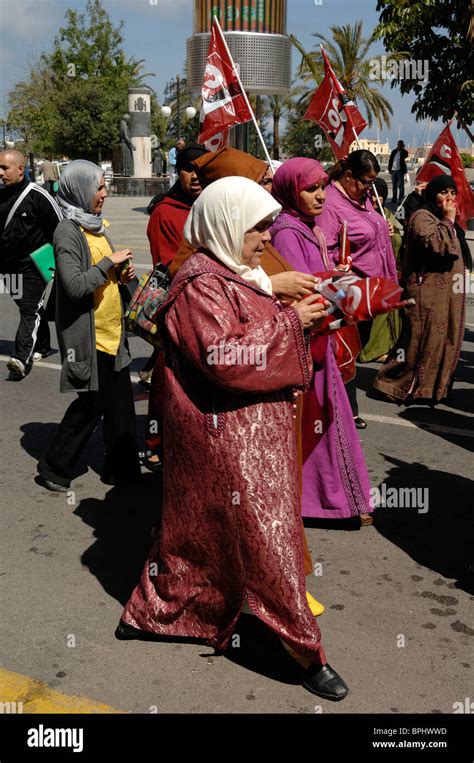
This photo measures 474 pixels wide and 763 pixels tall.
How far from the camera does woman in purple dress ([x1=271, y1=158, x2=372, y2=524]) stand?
4.55 meters

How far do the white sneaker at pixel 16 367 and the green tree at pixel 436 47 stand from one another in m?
8.60

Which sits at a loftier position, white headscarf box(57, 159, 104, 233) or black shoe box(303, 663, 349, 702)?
white headscarf box(57, 159, 104, 233)

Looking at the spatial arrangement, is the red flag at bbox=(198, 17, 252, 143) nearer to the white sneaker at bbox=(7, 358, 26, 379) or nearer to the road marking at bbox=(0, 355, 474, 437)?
the white sneaker at bbox=(7, 358, 26, 379)

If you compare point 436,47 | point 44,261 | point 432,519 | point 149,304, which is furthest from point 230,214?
point 436,47

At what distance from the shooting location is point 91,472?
227 inches

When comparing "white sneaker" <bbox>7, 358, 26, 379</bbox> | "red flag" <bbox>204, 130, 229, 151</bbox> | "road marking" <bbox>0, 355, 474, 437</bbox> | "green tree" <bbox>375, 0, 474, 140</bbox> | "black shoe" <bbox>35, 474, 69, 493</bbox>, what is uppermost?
"green tree" <bbox>375, 0, 474, 140</bbox>

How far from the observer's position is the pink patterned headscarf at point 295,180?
14.8 feet

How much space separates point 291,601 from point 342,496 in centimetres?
160

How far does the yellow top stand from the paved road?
881 millimetres

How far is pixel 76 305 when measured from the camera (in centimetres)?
504

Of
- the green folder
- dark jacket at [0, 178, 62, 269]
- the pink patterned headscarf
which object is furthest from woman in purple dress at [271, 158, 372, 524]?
dark jacket at [0, 178, 62, 269]

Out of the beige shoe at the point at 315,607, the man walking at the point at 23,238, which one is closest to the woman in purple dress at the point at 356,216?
the beige shoe at the point at 315,607

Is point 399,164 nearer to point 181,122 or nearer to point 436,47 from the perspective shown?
point 436,47

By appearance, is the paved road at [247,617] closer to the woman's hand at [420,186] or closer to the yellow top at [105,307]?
the yellow top at [105,307]
